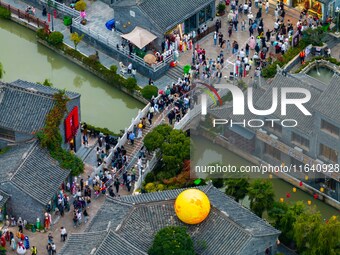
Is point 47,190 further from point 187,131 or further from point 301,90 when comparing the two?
point 301,90

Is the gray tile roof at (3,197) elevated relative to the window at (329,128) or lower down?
lower down

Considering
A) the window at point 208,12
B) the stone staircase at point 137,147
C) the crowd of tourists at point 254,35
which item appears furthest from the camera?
the window at point 208,12

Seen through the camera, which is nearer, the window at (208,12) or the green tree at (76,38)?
the green tree at (76,38)

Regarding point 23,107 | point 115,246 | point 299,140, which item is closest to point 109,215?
point 115,246

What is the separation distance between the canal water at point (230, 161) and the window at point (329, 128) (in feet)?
20.1

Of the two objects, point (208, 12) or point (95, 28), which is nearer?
point (95, 28)

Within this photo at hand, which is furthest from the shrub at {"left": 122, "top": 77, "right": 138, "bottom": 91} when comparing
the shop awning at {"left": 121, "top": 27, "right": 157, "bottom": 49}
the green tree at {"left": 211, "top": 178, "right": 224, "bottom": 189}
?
the green tree at {"left": 211, "top": 178, "right": 224, "bottom": 189}

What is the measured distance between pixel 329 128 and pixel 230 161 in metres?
9.50

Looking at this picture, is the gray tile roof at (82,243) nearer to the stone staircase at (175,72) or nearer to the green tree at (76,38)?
the stone staircase at (175,72)

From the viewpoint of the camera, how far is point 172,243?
3088 inches

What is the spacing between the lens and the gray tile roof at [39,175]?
86.2 m

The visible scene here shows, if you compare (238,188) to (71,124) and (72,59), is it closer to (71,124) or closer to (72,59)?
(71,124)

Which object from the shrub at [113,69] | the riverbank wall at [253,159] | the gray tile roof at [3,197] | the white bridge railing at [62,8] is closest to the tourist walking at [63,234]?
the gray tile roof at [3,197]

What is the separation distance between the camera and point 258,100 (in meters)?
92.2
